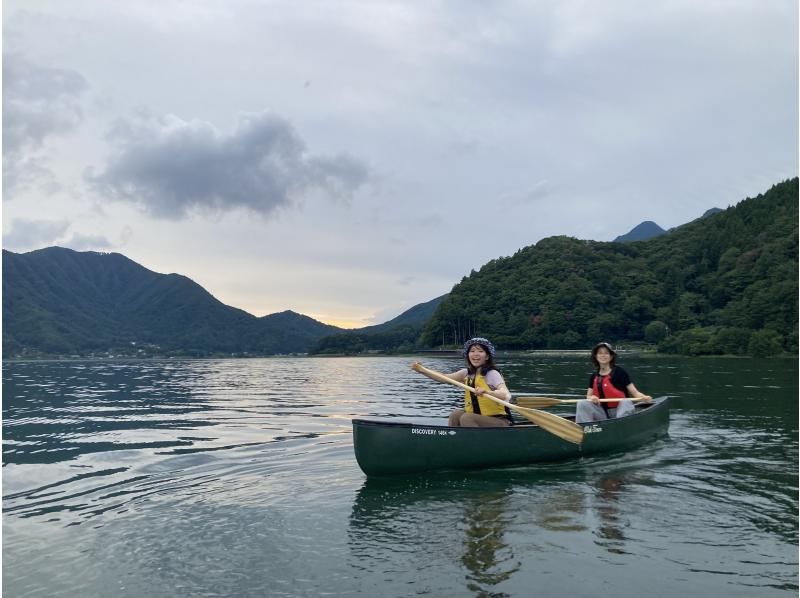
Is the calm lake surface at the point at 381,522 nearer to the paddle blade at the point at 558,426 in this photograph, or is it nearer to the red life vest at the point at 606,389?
the paddle blade at the point at 558,426

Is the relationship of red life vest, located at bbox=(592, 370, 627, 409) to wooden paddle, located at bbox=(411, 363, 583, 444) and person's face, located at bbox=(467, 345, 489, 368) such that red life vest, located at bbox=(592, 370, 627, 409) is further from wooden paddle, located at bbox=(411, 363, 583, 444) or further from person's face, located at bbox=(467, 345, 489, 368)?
person's face, located at bbox=(467, 345, 489, 368)

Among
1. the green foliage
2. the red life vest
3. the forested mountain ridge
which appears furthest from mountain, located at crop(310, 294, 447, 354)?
the red life vest

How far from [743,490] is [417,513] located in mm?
5464

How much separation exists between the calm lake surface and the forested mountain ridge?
303ft

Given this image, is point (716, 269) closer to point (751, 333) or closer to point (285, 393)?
point (751, 333)

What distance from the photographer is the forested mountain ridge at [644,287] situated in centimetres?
11038

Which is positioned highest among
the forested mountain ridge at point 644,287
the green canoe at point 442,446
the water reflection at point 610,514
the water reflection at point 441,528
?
the forested mountain ridge at point 644,287

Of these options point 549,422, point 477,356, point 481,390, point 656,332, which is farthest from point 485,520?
point 656,332

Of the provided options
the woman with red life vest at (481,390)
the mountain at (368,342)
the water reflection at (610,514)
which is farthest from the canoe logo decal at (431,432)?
the mountain at (368,342)

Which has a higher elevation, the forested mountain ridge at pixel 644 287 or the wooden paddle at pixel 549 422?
the forested mountain ridge at pixel 644 287

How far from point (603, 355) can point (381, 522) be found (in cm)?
811

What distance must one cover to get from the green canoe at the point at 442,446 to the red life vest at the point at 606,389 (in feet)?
9.33

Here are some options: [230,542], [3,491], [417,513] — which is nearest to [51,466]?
[3,491]

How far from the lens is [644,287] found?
142 m
